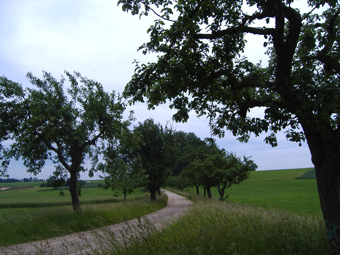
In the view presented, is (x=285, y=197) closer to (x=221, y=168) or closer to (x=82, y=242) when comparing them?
(x=221, y=168)

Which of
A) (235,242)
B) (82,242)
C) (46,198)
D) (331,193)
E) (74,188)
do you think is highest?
(331,193)

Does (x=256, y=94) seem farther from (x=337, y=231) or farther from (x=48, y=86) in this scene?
(x=48, y=86)

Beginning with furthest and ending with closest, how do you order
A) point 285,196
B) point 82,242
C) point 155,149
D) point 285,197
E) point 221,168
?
point 285,196 → point 285,197 → point 155,149 → point 221,168 → point 82,242

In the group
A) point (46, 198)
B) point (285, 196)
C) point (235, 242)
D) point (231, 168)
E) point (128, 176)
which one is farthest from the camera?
point (46, 198)

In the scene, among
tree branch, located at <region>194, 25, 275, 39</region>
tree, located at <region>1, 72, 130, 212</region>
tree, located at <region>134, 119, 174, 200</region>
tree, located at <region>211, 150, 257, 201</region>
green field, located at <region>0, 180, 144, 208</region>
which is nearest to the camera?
tree branch, located at <region>194, 25, 275, 39</region>

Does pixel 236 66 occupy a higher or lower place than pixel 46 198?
higher

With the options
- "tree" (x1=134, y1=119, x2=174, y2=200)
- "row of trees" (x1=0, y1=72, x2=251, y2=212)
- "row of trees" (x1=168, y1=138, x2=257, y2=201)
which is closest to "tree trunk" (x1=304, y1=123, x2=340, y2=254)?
"row of trees" (x1=0, y1=72, x2=251, y2=212)

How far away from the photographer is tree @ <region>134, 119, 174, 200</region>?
34.4 meters

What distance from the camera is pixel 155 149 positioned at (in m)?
34.9

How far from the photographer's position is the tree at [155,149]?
1353 inches

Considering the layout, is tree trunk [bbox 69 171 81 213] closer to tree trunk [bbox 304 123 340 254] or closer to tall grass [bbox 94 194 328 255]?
tall grass [bbox 94 194 328 255]

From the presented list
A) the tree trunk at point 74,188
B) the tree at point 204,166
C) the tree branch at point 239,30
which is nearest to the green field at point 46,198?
the tree trunk at point 74,188

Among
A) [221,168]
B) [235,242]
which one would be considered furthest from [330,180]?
[221,168]

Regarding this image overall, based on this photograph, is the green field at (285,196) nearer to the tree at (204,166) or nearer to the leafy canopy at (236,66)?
the leafy canopy at (236,66)
